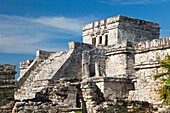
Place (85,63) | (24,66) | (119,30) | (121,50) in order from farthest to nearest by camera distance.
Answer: (119,30)
(24,66)
(85,63)
(121,50)

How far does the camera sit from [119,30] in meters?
26.5

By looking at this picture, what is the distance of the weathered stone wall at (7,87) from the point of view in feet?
34.8

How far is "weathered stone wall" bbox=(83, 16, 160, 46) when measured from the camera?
2659 cm

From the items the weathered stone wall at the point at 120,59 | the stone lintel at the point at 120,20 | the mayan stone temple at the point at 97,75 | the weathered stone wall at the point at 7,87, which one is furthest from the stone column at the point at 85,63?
the weathered stone wall at the point at 7,87

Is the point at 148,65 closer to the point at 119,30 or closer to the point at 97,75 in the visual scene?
the point at 97,75

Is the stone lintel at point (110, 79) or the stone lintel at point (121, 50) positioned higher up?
the stone lintel at point (121, 50)

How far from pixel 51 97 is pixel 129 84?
24.2ft

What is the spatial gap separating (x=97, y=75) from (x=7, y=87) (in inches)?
450

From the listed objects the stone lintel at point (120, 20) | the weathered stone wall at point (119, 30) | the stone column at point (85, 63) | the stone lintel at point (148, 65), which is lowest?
the stone lintel at point (148, 65)

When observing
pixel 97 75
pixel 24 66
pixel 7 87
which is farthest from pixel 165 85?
pixel 24 66

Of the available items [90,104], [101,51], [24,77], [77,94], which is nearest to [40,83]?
[24,77]

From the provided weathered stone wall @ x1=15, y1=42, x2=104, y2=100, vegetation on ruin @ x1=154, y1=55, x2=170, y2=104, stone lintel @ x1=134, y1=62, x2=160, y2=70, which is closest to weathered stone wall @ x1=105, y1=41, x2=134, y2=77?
weathered stone wall @ x1=15, y1=42, x2=104, y2=100

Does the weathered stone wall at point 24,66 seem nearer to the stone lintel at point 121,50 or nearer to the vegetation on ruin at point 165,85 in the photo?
the stone lintel at point 121,50

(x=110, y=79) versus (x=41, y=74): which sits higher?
(x=41, y=74)
